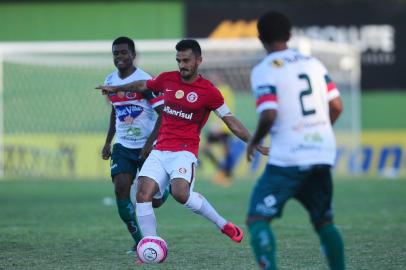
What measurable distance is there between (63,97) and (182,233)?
586 inches

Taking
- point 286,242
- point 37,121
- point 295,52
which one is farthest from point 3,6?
point 295,52

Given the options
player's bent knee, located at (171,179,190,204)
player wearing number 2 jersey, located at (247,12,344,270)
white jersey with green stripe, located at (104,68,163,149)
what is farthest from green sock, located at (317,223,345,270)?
white jersey with green stripe, located at (104,68,163,149)

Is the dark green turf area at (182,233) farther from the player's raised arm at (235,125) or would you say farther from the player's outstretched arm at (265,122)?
the player's outstretched arm at (265,122)

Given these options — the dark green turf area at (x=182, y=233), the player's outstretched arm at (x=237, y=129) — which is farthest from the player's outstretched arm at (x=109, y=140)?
the player's outstretched arm at (x=237, y=129)

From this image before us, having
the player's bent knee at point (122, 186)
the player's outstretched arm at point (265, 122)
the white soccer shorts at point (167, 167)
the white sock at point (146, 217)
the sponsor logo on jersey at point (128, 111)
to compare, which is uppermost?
the player's outstretched arm at point (265, 122)

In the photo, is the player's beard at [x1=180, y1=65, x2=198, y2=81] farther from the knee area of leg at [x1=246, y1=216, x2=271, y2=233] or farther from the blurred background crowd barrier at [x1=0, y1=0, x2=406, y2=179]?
the blurred background crowd barrier at [x1=0, y1=0, x2=406, y2=179]

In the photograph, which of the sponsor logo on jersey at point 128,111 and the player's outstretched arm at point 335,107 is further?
the sponsor logo on jersey at point 128,111

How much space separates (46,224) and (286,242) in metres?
3.74

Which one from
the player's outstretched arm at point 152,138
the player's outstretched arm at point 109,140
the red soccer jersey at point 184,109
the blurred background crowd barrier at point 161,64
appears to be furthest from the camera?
the blurred background crowd barrier at point 161,64

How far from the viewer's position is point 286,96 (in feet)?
23.6

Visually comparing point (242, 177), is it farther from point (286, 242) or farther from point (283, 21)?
point (283, 21)

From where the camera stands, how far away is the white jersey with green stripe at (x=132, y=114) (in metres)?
10.4

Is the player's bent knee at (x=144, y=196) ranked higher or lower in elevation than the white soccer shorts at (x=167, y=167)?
lower

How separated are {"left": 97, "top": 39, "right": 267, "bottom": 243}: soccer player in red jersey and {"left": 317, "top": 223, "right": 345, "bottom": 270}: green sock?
205 cm
